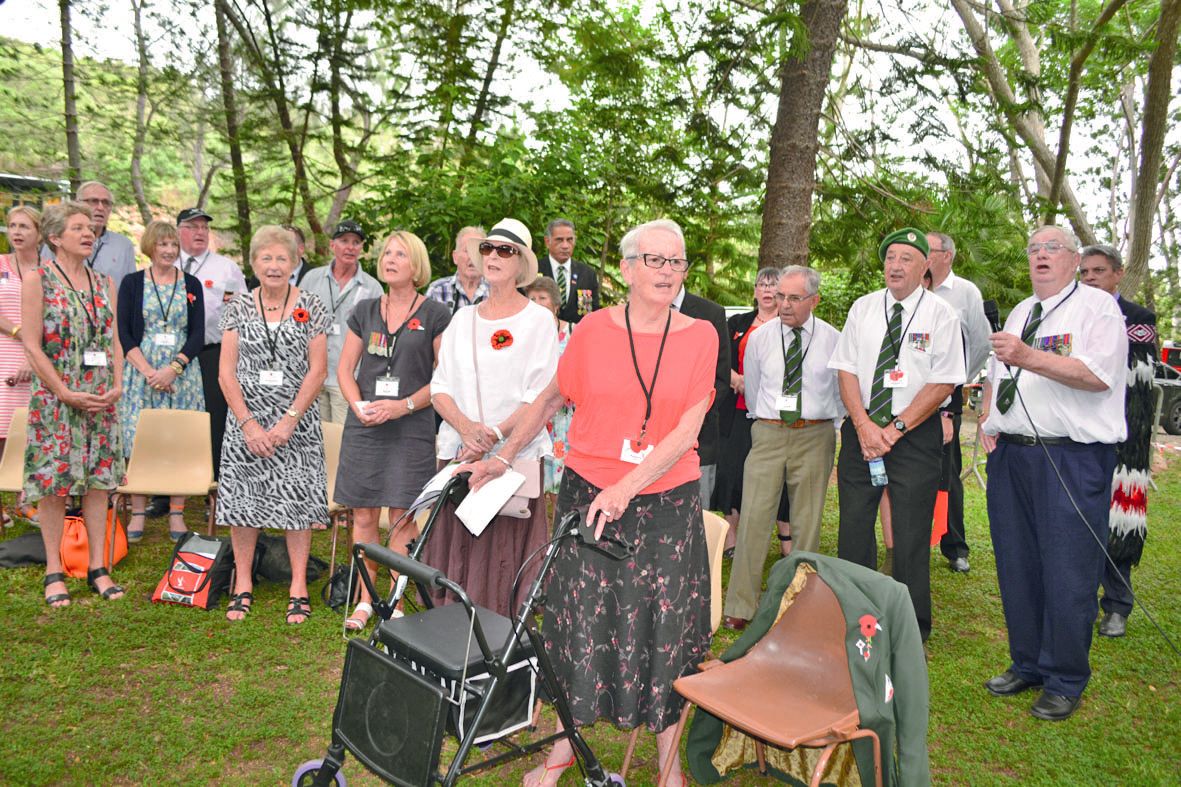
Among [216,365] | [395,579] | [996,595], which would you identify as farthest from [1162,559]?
[216,365]

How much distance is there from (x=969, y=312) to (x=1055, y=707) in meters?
2.44

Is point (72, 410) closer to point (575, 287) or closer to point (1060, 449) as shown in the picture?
point (575, 287)

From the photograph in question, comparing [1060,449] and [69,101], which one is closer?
[1060,449]

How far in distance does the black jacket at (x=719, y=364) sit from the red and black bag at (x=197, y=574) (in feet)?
9.31

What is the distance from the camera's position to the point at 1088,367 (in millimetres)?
3576

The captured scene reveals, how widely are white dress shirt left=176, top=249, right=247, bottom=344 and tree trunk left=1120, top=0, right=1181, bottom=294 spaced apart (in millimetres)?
9774

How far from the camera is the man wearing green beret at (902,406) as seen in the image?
412 cm

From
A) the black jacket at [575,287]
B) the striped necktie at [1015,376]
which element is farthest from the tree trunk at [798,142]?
the striped necktie at [1015,376]

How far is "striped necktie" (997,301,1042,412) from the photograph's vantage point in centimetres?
383

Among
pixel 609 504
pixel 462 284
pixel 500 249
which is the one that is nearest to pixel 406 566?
pixel 609 504

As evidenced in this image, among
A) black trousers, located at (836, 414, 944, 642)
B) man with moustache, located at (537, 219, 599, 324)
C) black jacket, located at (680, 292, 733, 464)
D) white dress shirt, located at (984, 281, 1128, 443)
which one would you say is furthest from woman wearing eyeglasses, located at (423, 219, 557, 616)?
man with moustache, located at (537, 219, 599, 324)

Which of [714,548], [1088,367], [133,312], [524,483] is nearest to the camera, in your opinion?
[714,548]

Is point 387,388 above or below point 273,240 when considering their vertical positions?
below

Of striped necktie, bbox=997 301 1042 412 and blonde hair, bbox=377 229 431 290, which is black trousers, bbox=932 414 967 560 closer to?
striped necktie, bbox=997 301 1042 412
